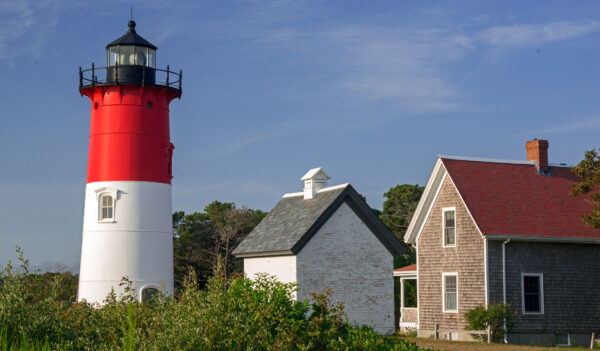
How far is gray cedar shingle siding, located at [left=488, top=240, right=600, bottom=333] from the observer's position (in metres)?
27.9

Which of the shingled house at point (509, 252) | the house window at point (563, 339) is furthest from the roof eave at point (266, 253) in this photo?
the house window at point (563, 339)

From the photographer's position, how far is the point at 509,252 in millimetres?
28219

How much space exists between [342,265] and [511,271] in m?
5.84

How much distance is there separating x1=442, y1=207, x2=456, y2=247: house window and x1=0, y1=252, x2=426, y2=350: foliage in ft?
56.1

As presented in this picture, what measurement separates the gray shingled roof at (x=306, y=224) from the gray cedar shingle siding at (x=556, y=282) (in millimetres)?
3723

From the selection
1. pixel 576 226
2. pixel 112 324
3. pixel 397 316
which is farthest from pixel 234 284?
pixel 397 316

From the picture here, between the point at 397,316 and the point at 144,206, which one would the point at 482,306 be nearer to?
the point at 397,316

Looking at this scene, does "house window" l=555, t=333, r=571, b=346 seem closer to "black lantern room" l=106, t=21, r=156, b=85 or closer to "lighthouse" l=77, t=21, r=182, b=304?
"lighthouse" l=77, t=21, r=182, b=304

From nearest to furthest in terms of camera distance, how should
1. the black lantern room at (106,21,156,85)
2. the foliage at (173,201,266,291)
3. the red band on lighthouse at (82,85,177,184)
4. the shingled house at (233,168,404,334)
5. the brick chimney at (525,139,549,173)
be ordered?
the shingled house at (233,168,404,334) → the red band on lighthouse at (82,85,177,184) → the black lantern room at (106,21,156,85) → the brick chimney at (525,139,549,173) → the foliage at (173,201,266,291)

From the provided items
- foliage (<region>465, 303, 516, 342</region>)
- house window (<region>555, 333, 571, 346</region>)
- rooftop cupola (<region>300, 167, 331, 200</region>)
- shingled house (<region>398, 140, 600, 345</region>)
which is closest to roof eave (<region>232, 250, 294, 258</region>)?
rooftop cupola (<region>300, 167, 331, 200</region>)

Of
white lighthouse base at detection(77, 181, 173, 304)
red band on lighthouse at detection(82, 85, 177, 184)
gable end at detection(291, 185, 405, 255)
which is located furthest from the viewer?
red band on lighthouse at detection(82, 85, 177, 184)

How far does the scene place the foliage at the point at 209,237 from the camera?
147ft

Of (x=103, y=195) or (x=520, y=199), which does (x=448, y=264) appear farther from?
(x=103, y=195)

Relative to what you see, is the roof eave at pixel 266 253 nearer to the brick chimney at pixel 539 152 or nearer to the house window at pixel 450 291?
the house window at pixel 450 291
